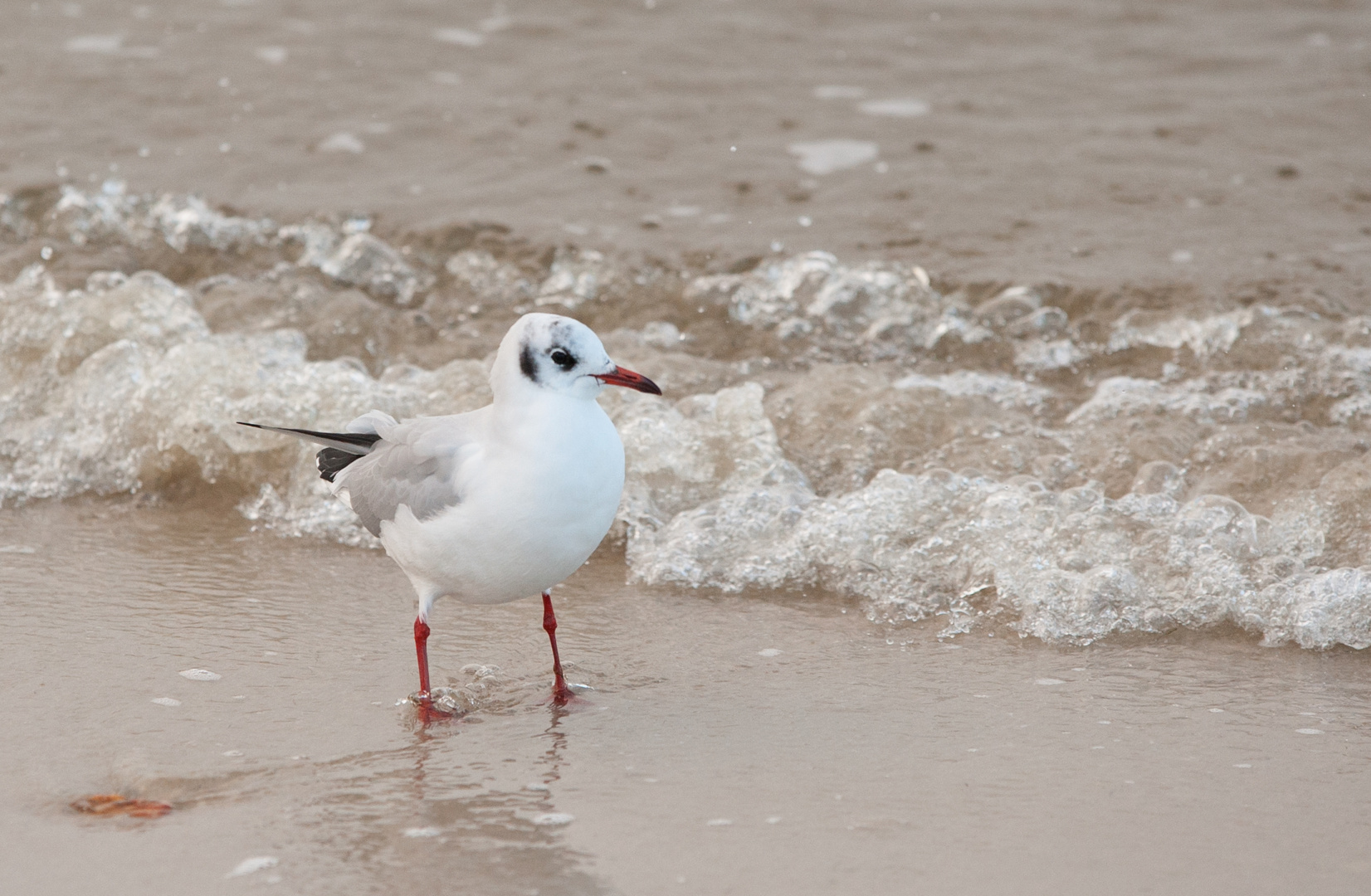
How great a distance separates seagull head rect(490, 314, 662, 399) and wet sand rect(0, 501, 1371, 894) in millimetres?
821

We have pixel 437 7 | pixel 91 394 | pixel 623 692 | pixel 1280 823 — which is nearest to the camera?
pixel 1280 823

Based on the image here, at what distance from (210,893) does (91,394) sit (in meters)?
3.48

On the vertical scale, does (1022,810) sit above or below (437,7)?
below

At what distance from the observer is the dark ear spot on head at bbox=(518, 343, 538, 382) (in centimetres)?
344

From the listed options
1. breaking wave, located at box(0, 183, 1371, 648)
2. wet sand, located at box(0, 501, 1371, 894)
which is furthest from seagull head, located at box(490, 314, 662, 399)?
breaking wave, located at box(0, 183, 1371, 648)

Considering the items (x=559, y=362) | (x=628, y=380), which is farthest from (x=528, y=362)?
(x=628, y=380)

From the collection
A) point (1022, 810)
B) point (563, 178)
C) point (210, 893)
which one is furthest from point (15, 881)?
point (563, 178)

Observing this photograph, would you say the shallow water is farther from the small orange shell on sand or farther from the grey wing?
the grey wing

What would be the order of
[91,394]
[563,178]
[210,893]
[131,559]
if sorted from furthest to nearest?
1. [563,178]
2. [91,394]
3. [131,559]
4. [210,893]

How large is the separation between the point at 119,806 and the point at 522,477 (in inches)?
42.7

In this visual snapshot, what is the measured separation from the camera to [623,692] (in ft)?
12.6

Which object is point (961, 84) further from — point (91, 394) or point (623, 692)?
point (623, 692)

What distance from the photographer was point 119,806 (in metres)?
3.11

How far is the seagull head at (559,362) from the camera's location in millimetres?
3428
